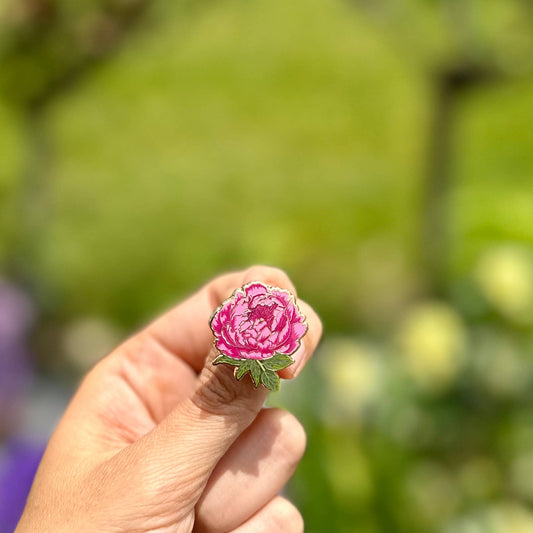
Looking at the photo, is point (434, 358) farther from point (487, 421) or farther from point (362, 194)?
point (362, 194)

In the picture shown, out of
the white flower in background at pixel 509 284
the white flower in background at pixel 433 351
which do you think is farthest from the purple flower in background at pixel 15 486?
the white flower in background at pixel 509 284

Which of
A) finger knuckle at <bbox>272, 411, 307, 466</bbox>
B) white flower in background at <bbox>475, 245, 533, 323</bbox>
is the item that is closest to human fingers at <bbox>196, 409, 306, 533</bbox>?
finger knuckle at <bbox>272, 411, 307, 466</bbox>

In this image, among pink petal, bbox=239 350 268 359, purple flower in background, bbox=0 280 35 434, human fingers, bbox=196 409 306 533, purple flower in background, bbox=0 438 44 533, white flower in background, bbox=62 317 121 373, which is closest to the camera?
pink petal, bbox=239 350 268 359

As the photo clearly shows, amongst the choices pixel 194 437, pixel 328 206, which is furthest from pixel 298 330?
pixel 328 206

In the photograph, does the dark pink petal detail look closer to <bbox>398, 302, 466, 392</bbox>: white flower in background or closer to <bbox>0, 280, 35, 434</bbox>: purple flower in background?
<bbox>398, 302, 466, 392</bbox>: white flower in background

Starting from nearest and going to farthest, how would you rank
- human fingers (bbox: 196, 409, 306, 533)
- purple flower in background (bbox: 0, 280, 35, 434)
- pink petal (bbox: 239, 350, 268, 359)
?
pink petal (bbox: 239, 350, 268, 359), human fingers (bbox: 196, 409, 306, 533), purple flower in background (bbox: 0, 280, 35, 434)

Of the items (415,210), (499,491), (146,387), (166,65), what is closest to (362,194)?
(415,210)

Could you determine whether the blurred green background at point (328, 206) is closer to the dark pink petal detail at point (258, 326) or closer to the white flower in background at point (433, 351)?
the white flower in background at point (433, 351)
